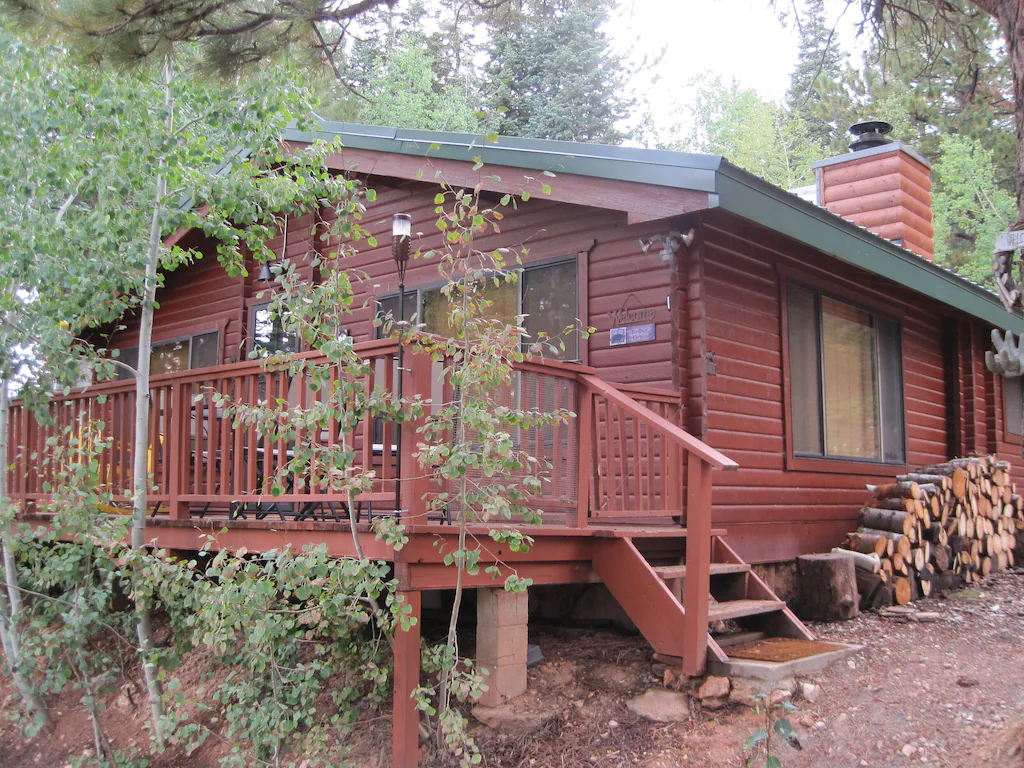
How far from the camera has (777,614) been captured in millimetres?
5840

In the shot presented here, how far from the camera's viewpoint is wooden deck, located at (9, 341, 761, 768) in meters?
4.53

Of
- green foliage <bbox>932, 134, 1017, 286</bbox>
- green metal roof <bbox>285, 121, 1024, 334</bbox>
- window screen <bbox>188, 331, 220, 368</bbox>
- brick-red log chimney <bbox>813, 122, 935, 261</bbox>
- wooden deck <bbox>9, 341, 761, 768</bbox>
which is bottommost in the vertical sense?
wooden deck <bbox>9, 341, 761, 768</bbox>

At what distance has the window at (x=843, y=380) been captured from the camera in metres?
7.88

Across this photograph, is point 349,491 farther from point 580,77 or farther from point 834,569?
point 580,77

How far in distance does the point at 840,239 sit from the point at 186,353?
7.60 metres

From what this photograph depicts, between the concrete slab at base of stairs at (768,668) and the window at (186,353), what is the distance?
736 centimetres

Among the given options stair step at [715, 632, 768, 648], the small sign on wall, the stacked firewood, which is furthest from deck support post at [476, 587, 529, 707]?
the stacked firewood

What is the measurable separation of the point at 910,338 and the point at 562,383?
224 inches

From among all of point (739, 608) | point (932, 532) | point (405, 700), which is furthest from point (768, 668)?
point (932, 532)

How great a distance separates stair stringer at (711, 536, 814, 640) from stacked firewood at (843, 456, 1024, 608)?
5.15 feet

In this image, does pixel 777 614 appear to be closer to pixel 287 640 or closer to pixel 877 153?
pixel 287 640

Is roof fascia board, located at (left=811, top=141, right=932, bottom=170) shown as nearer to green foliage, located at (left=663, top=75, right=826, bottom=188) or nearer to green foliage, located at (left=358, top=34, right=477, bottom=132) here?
green foliage, located at (left=358, top=34, right=477, bottom=132)

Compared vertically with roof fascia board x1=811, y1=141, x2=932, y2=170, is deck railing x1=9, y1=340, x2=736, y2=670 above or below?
below

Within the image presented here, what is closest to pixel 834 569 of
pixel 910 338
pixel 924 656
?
pixel 924 656
